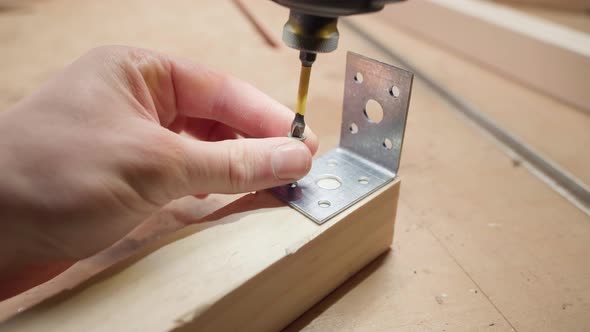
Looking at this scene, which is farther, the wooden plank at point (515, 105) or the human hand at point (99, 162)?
the wooden plank at point (515, 105)

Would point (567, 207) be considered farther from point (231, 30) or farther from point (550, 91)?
point (231, 30)

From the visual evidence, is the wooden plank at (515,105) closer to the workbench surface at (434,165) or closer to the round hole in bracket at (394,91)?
the workbench surface at (434,165)

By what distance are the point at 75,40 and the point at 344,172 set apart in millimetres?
1115

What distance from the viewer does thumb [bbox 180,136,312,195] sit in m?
0.52

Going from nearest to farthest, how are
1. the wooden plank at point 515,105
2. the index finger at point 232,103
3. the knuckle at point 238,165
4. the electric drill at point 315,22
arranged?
the electric drill at point 315,22
the knuckle at point 238,165
the index finger at point 232,103
the wooden plank at point 515,105

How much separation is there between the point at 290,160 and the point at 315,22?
179 mm

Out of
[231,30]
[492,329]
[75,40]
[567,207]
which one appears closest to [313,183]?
[492,329]

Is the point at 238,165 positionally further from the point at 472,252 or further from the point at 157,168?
the point at 472,252

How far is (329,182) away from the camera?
2.11 ft

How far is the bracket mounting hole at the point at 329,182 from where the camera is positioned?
0.63 metres

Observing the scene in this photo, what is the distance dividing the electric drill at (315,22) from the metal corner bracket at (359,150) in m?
0.12

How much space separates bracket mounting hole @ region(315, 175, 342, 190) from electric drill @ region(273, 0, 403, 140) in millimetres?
165

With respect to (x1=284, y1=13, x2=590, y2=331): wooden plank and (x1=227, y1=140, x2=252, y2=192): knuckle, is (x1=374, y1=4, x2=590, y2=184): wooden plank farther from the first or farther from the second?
(x1=227, y1=140, x2=252, y2=192): knuckle

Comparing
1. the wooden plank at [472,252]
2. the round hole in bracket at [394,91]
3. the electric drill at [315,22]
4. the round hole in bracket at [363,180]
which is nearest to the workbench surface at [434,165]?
the wooden plank at [472,252]
